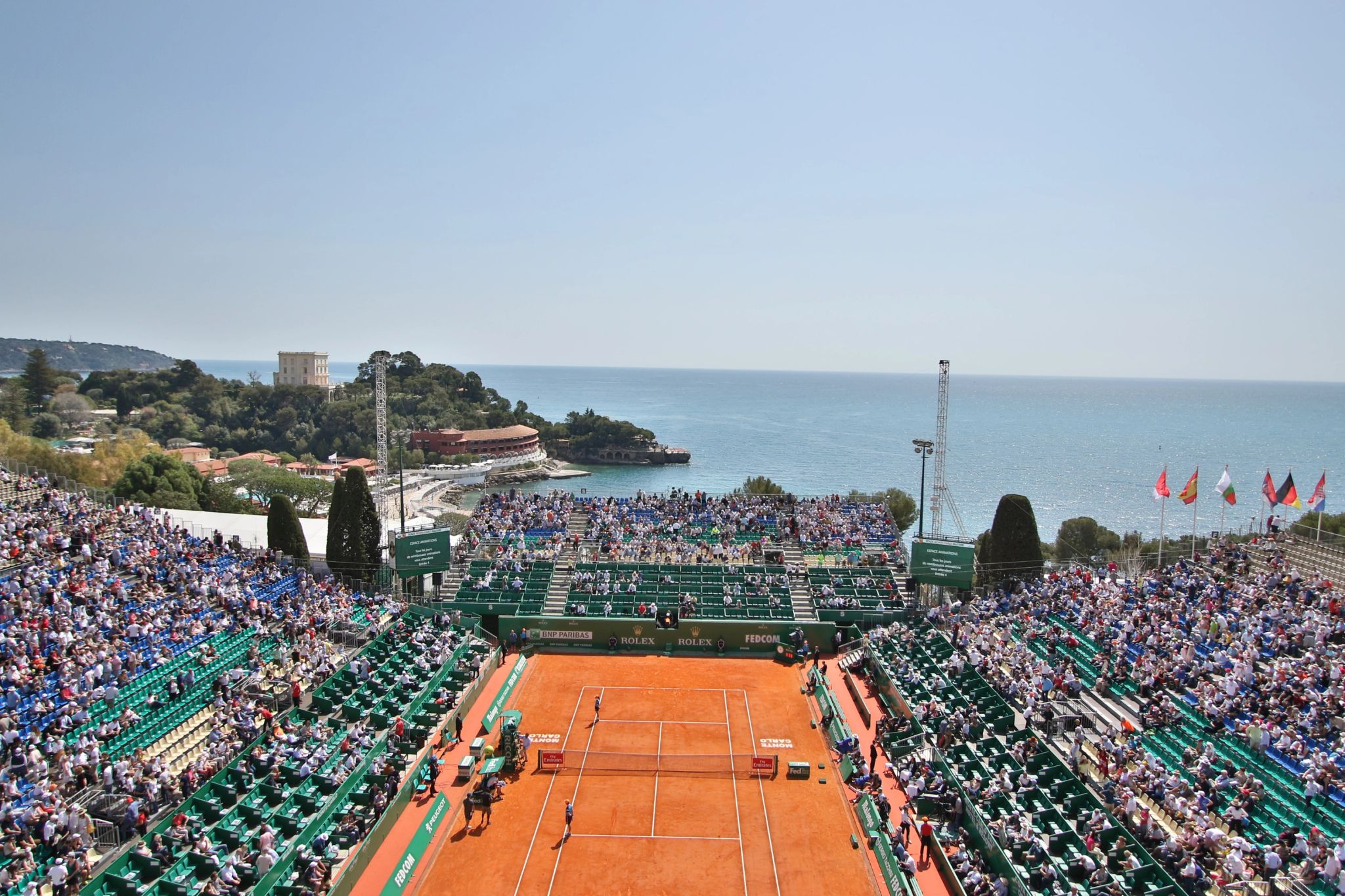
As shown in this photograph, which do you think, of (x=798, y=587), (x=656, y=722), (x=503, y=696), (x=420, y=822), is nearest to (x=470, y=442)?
(x=798, y=587)

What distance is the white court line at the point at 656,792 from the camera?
22078mm

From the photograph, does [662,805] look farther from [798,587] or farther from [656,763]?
[798,587]

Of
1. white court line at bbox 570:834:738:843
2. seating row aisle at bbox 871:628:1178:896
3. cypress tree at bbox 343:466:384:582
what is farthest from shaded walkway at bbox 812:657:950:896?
cypress tree at bbox 343:466:384:582

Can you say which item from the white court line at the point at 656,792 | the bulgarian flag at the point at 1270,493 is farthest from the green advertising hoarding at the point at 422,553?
the bulgarian flag at the point at 1270,493

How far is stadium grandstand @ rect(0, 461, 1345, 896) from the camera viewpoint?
18.3 metres

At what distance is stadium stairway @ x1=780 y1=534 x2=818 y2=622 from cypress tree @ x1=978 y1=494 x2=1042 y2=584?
813 cm

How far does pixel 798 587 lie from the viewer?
39.2 meters

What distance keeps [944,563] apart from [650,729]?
1568 centimetres

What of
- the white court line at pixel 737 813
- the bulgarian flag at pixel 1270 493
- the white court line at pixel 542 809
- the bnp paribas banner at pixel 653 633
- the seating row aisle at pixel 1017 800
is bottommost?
the white court line at pixel 542 809

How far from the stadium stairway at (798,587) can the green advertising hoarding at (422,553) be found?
1584cm

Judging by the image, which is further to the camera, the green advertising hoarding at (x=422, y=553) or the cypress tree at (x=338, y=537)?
the cypress tree at (x=338, y=537)

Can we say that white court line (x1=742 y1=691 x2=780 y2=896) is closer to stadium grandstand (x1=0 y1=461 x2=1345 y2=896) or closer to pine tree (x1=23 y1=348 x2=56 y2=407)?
stadium grandstand (x1=0 y1=461 x2=1345 y2=896)

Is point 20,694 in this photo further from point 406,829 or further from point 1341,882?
point 1341,882

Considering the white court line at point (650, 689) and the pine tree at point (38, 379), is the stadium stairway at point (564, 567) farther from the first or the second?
the pine tree at point (38, 379)
